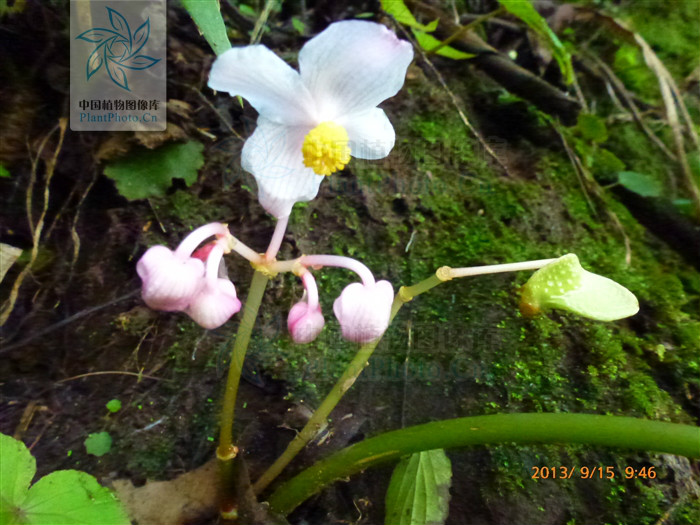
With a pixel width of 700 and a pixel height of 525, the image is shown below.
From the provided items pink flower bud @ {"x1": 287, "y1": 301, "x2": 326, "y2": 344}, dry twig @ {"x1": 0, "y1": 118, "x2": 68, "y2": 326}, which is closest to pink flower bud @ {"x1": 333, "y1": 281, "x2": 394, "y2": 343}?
pink flower bud @ {"x1": 287, "y1": 301, "x2": 326, "y2": 344}

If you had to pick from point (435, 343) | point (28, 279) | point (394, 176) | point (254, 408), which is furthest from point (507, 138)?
point (28, 279)

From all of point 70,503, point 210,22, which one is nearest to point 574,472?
point 70,503

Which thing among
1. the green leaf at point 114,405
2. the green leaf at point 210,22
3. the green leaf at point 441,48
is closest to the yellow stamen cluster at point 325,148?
the green leaf at point 210,22

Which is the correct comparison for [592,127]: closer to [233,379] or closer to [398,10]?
[398,10]

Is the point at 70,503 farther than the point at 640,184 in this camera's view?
No

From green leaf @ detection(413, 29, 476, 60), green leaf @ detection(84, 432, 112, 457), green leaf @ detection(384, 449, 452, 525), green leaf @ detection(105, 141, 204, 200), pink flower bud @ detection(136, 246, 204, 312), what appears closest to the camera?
pink flower bud @ detection(136, 246, 204, 312)

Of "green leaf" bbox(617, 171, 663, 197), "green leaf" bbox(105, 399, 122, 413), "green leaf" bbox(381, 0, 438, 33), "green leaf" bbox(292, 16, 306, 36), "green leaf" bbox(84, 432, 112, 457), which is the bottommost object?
"green leaf" bbox(84, 432, 112, 457)

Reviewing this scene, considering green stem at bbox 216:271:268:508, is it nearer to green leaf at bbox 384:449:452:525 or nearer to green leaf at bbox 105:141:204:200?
green leaf at bbox 384:449:452:525
